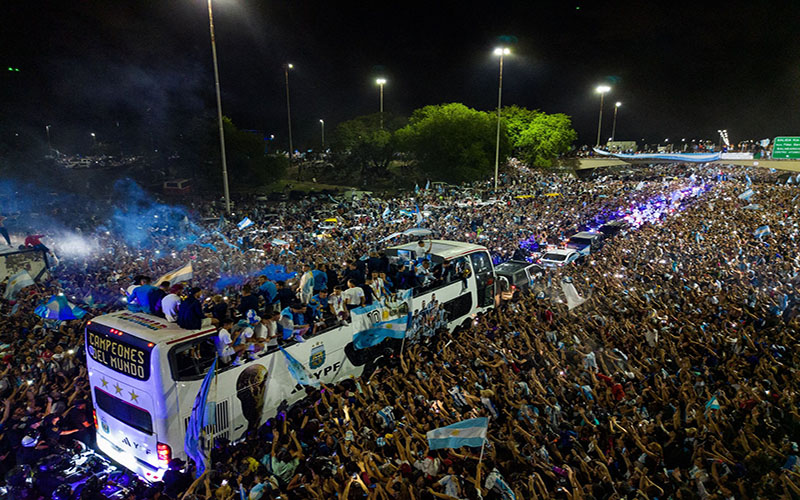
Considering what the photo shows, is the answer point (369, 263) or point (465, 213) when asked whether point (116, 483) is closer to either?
point (369, 263)

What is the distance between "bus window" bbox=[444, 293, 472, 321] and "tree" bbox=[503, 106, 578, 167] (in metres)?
45.4

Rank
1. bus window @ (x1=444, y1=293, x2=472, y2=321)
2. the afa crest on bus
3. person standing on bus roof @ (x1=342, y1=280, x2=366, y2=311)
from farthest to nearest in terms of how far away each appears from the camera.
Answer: bus window @ (x1=444, y1=293, x2=472, y2=321) → person standing on bus roof @ (x1=342, y1=280, x2=366, y2=311) → the afa crest on bus

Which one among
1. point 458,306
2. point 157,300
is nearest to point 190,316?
point 157,300

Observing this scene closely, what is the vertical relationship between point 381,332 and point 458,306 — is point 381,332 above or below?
above

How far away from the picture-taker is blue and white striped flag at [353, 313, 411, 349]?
293 inches

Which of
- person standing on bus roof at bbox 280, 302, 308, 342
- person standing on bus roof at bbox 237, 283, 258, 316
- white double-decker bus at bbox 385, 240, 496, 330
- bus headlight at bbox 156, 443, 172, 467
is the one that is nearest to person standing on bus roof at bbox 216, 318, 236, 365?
person standing on bus roof at bbox 280, 302, 308, 342

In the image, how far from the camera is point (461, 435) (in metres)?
4.77

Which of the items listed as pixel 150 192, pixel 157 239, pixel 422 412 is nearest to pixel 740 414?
pixel 422 412

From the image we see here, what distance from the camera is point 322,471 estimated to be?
504 cm

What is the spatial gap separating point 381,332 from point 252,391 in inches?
97.6

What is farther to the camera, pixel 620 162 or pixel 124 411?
pixel 620 162

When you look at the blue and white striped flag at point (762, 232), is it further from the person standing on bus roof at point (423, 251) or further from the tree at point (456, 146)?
the tree at point (456, 146)

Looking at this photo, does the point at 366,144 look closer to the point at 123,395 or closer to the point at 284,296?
the point at 284,296

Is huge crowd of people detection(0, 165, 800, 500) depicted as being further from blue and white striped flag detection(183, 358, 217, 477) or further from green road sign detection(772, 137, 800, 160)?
green road sign detection(772, 137, 800, 160)
